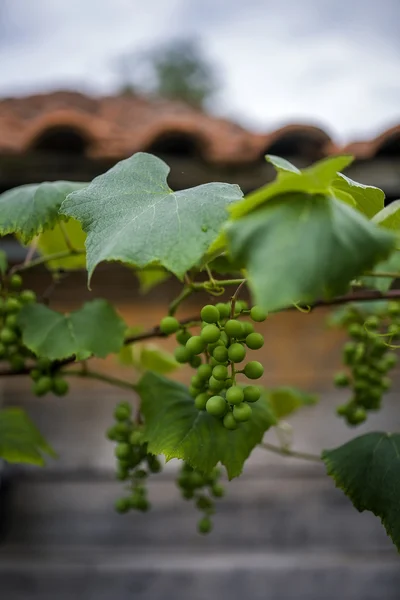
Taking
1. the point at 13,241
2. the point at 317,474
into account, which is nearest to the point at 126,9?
the point at 13,241

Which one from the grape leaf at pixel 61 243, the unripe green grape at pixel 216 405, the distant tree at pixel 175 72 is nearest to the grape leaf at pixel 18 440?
the grape leaf at pixel 61 243

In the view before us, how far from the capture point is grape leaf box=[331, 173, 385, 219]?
52 centimetres

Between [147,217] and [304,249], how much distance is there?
16 cm

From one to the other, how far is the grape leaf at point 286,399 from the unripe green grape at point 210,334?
513 millimetres

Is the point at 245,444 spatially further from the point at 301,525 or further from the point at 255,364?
the point at 301,525

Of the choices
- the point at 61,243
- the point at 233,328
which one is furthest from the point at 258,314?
the point at 61,243

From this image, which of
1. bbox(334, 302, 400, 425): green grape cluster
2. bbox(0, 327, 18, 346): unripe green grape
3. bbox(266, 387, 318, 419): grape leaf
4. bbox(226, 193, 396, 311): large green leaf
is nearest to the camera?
bbox(226, 193, 396, 311): large green leaf

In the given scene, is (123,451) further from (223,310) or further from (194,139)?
(194,139)

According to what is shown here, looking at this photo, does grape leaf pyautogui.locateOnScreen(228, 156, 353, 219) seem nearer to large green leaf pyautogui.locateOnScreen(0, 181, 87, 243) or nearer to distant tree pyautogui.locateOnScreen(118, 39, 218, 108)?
large green leaf pyautogui.locateOnScreen(0, 181, 87, 243)

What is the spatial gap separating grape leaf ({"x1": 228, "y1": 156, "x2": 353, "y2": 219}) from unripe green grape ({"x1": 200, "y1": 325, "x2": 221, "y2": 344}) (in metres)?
0.14

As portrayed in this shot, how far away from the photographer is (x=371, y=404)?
84cm

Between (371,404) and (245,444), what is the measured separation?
285 millimetres

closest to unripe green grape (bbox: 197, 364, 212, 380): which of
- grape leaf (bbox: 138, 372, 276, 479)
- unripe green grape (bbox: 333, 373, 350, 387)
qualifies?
grape leaf (bbox: 138, 372, 276, 479)

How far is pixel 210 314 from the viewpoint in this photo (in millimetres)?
501
